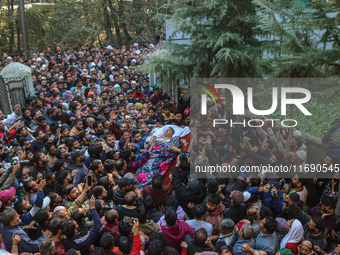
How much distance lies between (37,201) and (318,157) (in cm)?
481

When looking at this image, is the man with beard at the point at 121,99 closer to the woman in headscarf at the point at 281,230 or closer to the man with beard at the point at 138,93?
the man with beard at the point at 138,93

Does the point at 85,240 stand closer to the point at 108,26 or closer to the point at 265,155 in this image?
the point at 265,155

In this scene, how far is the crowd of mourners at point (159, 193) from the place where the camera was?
3482 mm

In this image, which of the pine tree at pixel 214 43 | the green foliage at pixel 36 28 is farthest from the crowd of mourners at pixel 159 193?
the green foliage at pixel 36 28

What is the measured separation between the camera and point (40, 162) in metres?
5.03

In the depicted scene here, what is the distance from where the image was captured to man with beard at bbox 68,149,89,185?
4992mm

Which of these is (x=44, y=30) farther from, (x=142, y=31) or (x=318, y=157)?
(x=318, y=157)

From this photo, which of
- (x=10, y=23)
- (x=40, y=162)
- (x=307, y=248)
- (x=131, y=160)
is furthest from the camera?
(x=10, y=23)

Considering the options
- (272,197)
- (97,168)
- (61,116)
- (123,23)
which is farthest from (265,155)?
(123,23)

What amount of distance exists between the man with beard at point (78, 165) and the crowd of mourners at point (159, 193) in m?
0.02

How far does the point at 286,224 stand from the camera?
363cm

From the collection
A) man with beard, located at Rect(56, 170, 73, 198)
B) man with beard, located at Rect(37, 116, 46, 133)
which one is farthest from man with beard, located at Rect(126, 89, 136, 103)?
man with beard, located at Rect(56, 170, 73, 198)

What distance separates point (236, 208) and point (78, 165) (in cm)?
262

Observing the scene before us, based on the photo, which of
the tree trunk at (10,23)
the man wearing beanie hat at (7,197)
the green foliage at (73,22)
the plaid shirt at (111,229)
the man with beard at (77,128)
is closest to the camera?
the plaid shirt at (111,229)
